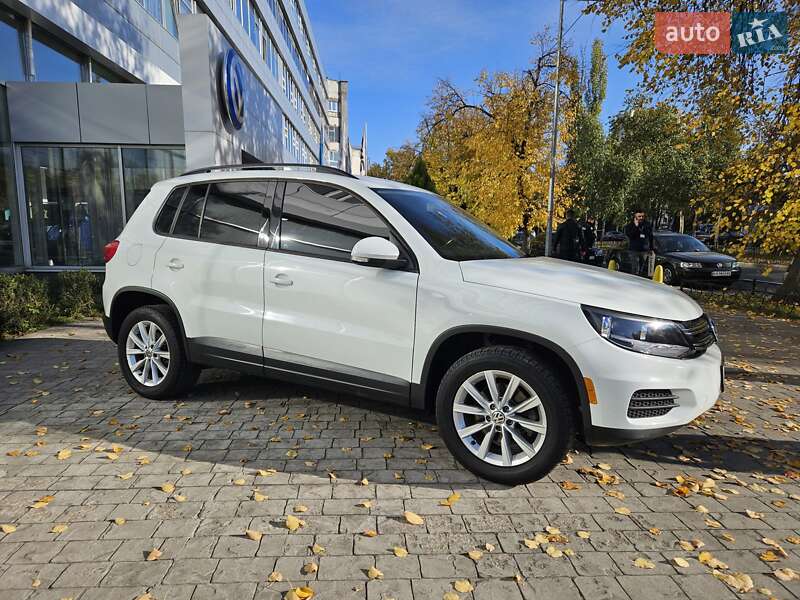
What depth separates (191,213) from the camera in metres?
4.57

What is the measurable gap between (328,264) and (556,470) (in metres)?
2.10

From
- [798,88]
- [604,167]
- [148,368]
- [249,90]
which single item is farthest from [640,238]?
[604,167]

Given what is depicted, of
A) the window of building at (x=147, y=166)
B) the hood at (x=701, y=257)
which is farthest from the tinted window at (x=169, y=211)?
the hood at (x=701, y=257)

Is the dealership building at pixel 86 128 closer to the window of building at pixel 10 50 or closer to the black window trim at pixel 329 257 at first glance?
the window of building at pixel 10 50

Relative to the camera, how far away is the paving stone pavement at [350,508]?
247 centimetres

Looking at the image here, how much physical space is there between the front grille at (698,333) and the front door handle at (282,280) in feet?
8.50

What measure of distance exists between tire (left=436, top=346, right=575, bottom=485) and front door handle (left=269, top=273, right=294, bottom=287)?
135cm

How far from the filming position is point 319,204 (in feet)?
13.1

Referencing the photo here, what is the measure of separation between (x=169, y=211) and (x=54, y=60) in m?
10.5

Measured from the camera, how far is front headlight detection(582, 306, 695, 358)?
3.05 metres

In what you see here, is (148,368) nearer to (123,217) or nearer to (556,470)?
(556,470)

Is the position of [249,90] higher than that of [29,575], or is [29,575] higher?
[249,90]

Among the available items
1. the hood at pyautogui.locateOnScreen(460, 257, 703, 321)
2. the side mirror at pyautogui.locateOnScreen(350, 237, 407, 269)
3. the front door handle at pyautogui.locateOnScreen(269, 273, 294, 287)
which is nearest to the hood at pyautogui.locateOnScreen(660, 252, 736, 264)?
the hood at pyautogui.locateOnScreen(460, 257, 703, 321)

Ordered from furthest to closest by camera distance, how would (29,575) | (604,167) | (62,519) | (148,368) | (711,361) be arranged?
(604,167) → (148,368) → (711,361) → (62,519) → (29,575)
